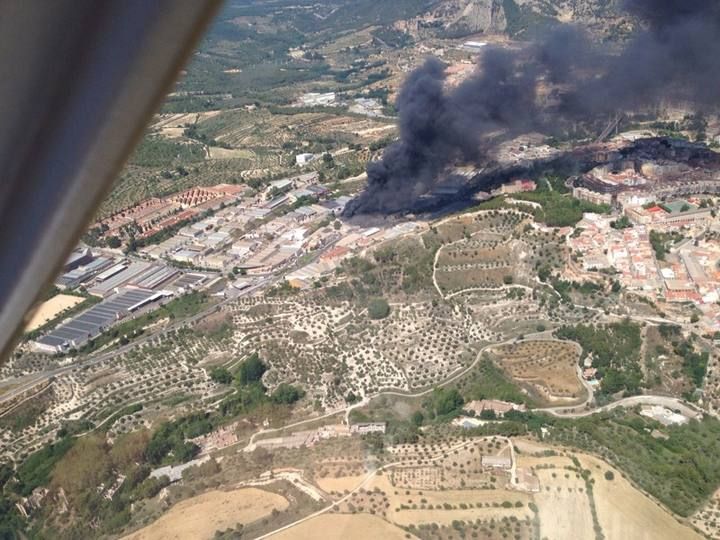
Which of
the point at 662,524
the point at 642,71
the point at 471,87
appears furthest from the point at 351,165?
the point at 662,524

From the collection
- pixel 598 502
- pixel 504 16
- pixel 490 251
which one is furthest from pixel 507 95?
pixel 504 16

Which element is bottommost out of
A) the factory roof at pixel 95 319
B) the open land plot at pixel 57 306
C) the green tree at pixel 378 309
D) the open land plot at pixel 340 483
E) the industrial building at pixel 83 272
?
the open land plot at pixel 57 306

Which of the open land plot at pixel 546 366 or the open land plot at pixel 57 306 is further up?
the open land plot at pixel 546 366

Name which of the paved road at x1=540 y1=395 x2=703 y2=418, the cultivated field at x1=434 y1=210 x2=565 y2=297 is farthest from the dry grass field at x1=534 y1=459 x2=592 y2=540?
the cultivated field at x1=434 y1=210 x2=565 y2=297

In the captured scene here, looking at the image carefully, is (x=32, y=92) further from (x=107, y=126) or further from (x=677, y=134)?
(x=677, y=134)

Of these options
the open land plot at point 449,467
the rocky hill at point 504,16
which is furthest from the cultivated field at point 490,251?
the rocky hill at point 504,16

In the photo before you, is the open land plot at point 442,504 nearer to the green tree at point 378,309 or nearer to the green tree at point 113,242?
the green tree at point 378,309

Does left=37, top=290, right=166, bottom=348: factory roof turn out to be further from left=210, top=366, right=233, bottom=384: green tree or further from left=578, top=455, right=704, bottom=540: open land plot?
left=578, top=455, right=704, bottom=540: open land plot
